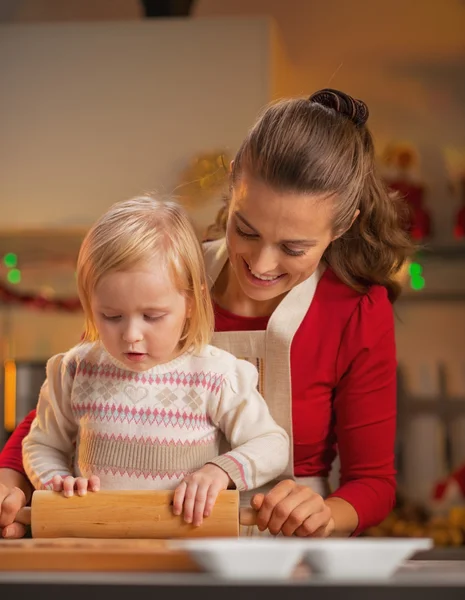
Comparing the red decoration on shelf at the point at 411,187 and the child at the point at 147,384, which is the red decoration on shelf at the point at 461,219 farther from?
the child at the point at 147,384

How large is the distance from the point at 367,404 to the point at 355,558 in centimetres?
78

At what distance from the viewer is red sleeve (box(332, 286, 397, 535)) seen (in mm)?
1471

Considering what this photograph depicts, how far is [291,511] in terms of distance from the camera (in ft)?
3.81

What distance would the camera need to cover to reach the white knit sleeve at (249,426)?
4.18 feet

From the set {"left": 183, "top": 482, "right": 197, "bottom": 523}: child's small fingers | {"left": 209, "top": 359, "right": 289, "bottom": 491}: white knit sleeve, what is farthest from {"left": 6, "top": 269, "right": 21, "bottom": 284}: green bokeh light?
{"left": 183, "top": 482, "right": 197, "bottom": 523}: child's small fingers

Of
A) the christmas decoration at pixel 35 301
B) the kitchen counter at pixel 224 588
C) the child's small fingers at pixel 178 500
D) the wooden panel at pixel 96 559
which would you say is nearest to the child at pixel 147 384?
the child's small fingers at pixel 178 500

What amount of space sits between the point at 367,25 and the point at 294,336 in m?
2.48

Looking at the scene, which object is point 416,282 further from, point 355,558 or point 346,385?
point 355,558

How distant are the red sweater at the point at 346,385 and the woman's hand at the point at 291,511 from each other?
0.26 metres

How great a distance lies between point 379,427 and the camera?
1.48 m

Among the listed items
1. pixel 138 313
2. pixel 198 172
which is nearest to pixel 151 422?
pixel 138 313

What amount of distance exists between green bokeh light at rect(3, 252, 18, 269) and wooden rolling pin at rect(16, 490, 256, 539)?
258 cm

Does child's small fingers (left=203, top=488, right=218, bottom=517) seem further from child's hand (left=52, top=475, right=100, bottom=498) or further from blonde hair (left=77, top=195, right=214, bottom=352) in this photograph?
blonde hair (left=77, top=195, right=214, bottom=352)

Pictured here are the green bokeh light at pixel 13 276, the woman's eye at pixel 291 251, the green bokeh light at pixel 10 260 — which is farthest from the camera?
the green bokeh light at pixel 13 276
